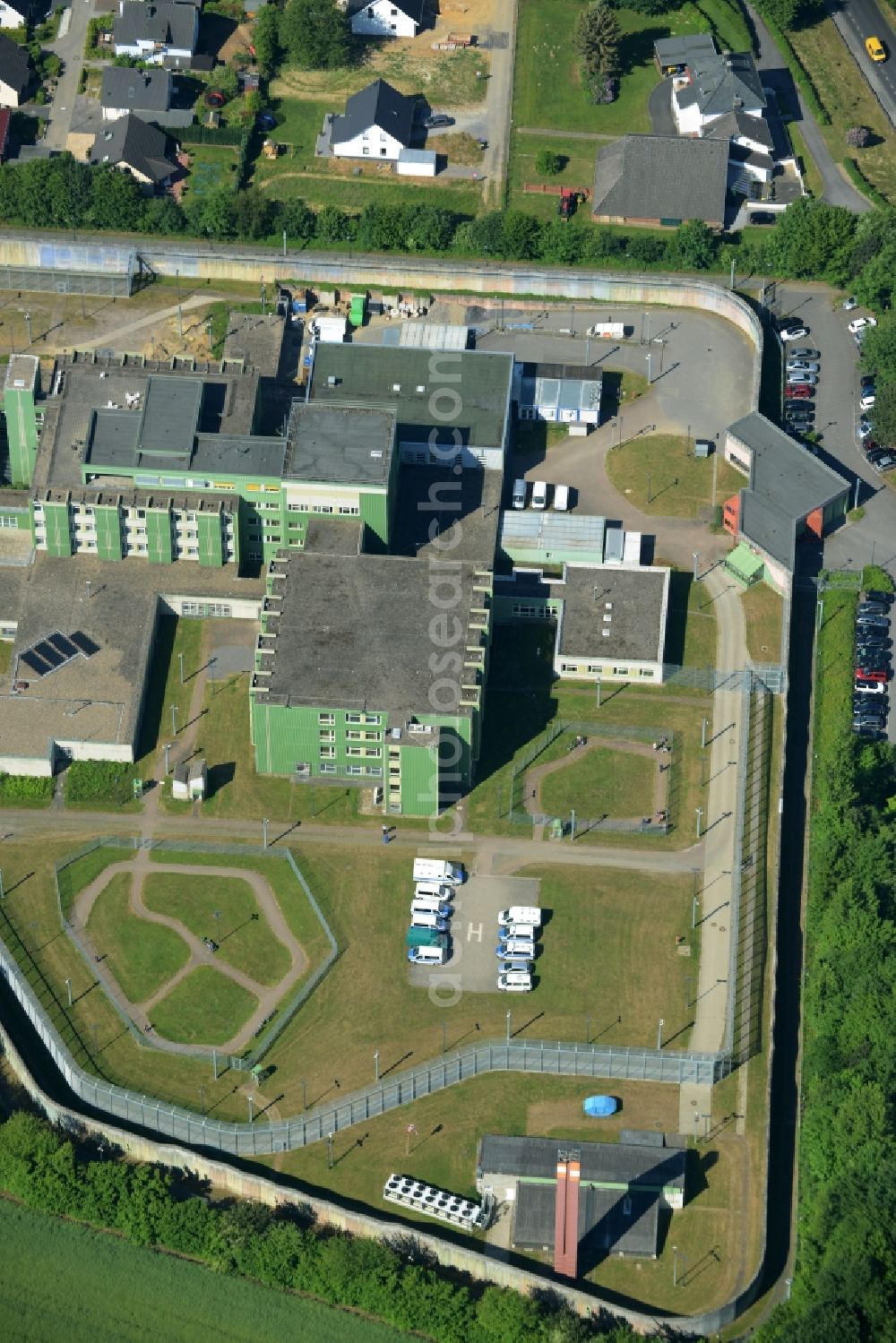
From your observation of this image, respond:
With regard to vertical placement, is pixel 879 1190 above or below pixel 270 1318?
above

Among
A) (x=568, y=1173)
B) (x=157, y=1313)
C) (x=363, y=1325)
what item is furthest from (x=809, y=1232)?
(x=157, y=1313)

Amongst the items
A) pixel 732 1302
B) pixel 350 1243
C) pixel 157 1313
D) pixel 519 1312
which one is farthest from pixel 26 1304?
pixel 732 1302

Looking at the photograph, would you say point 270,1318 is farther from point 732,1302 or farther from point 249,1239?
point 732,1302

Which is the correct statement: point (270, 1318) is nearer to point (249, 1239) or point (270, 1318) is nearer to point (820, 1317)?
point (249, 1239)

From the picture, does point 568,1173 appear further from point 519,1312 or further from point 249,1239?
point 249,1239

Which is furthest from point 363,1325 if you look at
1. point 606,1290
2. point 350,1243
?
point 606,1290

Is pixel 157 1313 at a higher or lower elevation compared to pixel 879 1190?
lower
